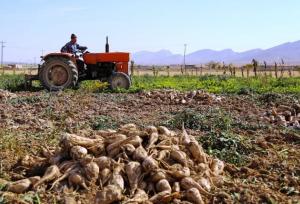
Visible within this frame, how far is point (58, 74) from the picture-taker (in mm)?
16656

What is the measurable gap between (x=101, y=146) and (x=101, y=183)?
62 centimetres

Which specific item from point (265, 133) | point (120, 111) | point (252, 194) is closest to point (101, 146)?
point (252, 194)

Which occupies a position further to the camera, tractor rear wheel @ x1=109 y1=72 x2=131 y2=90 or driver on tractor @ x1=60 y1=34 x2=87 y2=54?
tractor rear wheel @ x1=109 y1=72 x2=131 y2=90

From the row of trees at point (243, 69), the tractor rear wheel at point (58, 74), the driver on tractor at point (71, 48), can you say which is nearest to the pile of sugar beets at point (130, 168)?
the tractor rear wheel at point (58, 74)

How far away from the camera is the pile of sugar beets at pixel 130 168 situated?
5.21 metres

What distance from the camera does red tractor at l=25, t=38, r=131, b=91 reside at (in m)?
16.4

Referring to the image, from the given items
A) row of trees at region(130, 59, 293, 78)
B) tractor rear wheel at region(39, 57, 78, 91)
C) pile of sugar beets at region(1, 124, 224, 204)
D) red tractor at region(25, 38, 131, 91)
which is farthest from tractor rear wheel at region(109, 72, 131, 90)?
pile of sugar beets at region(1, 124, 224, 204)

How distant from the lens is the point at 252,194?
527cm

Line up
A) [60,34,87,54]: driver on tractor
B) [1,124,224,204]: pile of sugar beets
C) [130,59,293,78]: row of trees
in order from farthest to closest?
[130,59,293,78]: row of trees, [60,34,87,54]: driver on tractor, [1,124,224,204]: pile of sugar beets

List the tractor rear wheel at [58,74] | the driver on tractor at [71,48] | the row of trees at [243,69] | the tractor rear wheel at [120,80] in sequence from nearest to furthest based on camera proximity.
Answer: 1. the tractor rear wheel at [58,74]
2. the driver on tractor at [71,48]
3. the tractor rear wheel at [120,80]
4. the row of trees at [243,69]

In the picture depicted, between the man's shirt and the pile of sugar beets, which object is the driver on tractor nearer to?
the man's shirt

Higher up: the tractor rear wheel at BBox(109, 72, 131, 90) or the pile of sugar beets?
the tractor rear wheel at BBox(109, 72, 131, 90)

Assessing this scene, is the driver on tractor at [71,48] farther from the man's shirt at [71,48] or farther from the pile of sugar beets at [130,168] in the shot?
the pile of sugar beets at [130,168]

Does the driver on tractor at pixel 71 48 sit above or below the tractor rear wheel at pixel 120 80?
above
